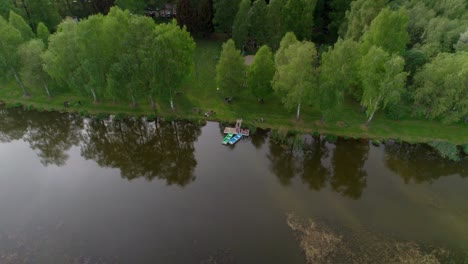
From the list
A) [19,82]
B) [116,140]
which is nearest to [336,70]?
[116,140]

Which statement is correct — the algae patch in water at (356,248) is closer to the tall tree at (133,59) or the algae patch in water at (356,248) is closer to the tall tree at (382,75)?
the tall tree at (382,75)

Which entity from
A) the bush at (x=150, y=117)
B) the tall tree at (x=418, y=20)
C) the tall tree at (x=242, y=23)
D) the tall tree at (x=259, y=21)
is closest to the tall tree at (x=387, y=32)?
the tall tree at (x=418, y=20)

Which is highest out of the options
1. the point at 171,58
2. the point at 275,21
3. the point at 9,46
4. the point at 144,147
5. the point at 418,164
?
the point at 275,21

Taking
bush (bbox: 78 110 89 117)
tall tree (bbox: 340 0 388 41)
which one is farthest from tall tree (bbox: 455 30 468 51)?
bush (bbox: 78 110 89 117)

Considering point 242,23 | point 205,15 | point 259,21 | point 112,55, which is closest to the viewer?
point 112,55

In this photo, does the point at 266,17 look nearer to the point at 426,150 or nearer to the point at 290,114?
the point at 290,114

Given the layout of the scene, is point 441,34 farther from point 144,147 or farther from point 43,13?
point 43,13

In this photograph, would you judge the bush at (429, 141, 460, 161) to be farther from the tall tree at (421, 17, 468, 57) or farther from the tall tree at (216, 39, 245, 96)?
the tall tree at (216, 39, 245, 96)
